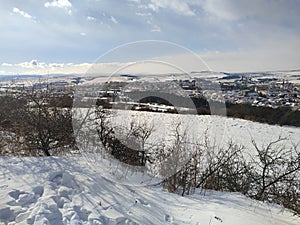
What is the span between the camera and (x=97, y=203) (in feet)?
10.6

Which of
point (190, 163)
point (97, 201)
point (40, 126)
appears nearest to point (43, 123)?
point (40, 126)

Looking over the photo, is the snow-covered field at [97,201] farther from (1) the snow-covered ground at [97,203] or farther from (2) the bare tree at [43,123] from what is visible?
(2) the bare tree at [43,123]

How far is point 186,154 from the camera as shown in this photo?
17.5 ft

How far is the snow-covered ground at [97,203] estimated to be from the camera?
2.89 meters

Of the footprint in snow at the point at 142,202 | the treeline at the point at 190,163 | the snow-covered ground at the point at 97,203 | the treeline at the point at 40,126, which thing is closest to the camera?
the snow-covered ground at the point at 97,203

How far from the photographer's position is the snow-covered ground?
289cm

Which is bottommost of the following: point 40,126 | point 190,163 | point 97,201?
point 190,163

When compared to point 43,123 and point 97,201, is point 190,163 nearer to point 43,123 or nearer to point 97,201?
point 97,201

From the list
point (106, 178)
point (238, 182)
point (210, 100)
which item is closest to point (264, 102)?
point (238, 182)

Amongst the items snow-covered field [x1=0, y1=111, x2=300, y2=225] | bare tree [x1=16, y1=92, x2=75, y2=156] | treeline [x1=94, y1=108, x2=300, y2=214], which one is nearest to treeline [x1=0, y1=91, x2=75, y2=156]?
bare tree [x1=16, y1=92, x2=75, y2=156]

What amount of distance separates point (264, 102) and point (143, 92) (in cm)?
1976

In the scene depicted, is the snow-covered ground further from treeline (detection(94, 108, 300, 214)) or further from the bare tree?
the bare tree

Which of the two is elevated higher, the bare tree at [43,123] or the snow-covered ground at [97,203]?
the bare tree at [43,123]

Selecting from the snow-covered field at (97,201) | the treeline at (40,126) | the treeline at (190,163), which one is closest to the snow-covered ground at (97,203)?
the snow-covered field at (97,201)
